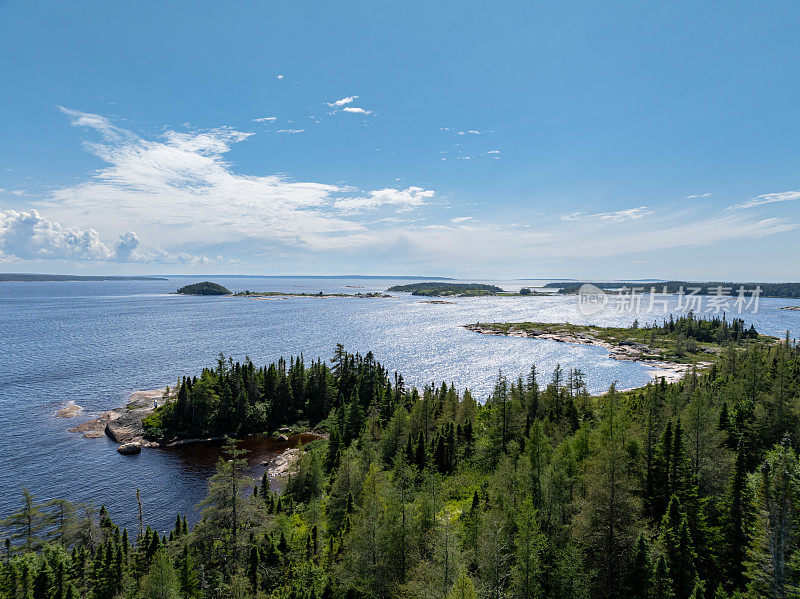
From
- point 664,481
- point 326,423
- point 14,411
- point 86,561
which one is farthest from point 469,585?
point 14,411

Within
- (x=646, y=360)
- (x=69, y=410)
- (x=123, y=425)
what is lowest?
(x=646, y=360)

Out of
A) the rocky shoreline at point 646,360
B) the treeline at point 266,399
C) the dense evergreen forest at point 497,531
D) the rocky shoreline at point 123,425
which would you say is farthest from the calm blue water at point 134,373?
the treeline at point 266,399

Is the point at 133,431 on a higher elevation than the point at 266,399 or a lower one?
lower

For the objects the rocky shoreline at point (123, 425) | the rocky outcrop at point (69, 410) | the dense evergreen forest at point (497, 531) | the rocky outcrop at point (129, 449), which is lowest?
the rocky outcrop at point (129, 449)

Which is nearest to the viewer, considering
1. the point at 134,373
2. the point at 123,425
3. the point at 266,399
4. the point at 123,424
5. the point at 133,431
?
the point at 133,431

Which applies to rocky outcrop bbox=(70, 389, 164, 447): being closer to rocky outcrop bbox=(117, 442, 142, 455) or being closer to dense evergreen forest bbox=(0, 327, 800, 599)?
rocky outcrop bbox=(117, 442, 142, 455)

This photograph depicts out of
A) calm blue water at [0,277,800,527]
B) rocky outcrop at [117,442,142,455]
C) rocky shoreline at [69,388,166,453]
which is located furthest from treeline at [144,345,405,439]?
calm blue water at [0,277,800,527]

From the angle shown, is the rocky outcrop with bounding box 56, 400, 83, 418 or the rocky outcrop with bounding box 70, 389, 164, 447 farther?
the rocky outcrop with bounding box 56, 400, 83, 418

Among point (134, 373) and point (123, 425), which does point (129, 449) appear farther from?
point (134, 373)

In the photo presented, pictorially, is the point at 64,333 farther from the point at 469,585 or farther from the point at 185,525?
the point at 469,585

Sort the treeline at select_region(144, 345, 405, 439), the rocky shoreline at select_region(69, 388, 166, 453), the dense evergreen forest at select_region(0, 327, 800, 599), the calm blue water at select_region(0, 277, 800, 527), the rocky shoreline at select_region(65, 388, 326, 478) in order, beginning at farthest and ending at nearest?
1. the treeline at select_region(144, 345, 405, 439)
2. the rocky shoreline at select_region(69, 388, 166, 453)
3. the rocky shoreline at select_region(65, 388, 326, 478)
4. the calm blue water at select_region(0, 277, 800, 527)
5. the dense evergreen forest at select_region(0, 327, 800, 599)

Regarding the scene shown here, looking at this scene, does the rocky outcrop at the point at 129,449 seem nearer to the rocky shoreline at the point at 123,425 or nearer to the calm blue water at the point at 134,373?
the rocky shoreline at the point at 123,425

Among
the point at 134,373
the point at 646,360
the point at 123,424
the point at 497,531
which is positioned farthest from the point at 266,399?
the point at 646,360
